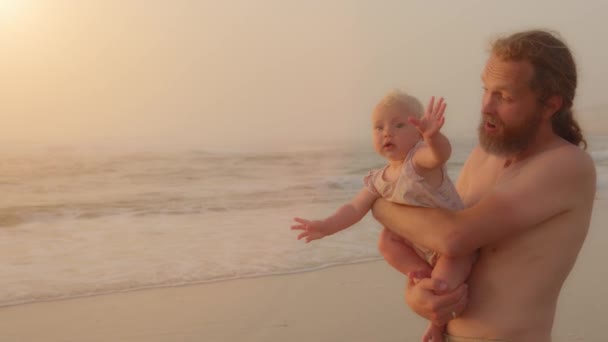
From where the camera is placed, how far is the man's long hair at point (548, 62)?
1.85 m

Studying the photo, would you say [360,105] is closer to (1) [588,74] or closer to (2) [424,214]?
(1) [588,74]

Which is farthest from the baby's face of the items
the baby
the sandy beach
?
the sandy beach

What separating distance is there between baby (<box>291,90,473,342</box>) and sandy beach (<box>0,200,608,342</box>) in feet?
7.09

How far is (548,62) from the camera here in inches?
72.8

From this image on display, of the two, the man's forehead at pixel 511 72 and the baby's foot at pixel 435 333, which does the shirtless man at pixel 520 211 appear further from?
the baby's foot at pixel 435 333

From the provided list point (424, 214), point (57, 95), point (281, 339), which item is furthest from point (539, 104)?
point (57, 95)

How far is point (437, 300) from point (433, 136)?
454mm

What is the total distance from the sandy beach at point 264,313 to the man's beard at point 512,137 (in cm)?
253

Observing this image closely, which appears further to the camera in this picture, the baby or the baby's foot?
the baby's foot

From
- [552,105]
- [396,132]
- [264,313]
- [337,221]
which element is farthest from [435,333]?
[264,313]

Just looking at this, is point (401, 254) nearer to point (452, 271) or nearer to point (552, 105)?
point (452, 271)

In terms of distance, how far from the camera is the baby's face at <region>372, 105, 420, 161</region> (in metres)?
2.08

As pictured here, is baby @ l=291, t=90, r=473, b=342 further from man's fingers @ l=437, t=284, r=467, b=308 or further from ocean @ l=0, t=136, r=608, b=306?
ocean @ l=0, t=136, r=608, b=306

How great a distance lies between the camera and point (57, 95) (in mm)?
11734
